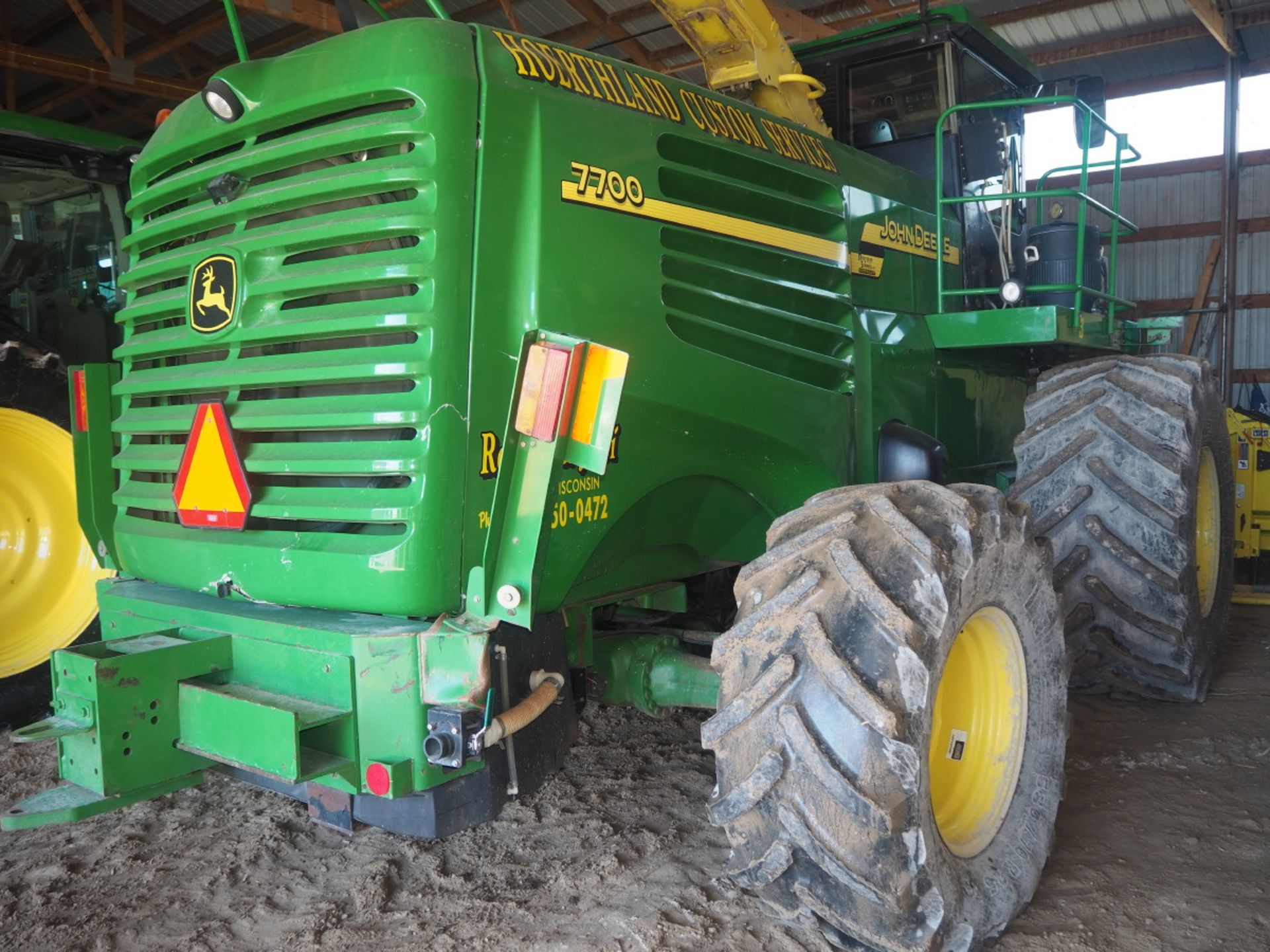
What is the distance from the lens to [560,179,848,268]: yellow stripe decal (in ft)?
8.17

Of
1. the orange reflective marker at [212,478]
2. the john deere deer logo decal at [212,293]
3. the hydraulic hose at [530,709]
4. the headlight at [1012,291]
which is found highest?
the headlight at [1012,291]

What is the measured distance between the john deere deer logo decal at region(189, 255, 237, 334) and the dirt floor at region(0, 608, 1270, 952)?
1538 mm

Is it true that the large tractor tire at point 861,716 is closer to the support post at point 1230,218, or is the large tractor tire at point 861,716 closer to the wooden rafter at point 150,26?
the support post at point 1230,218

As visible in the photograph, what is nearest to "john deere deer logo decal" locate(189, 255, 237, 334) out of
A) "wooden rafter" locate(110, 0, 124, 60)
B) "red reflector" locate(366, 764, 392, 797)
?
"red reflector" locate(366, 764, 392, 797)

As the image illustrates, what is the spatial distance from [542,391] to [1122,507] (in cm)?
250

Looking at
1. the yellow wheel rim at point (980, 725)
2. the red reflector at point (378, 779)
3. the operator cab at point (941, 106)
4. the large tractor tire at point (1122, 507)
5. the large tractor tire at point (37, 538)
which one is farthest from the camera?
the large tractor tire at point (37, 538)

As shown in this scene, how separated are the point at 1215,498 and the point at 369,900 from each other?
407 centimetres

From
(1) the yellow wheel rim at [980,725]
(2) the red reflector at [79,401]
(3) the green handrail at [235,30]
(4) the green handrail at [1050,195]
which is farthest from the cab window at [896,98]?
(2) the red reflector at [79,401]

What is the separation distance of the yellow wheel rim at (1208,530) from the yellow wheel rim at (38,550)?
15.7 feet

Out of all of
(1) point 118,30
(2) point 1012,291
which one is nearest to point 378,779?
(2) point 1012,291

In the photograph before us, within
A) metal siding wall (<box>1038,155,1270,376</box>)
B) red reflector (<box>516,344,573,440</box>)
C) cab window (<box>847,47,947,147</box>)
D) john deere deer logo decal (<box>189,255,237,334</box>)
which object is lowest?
red reflector (<box>516,344,573,440</box>)

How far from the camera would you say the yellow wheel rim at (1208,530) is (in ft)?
15.4

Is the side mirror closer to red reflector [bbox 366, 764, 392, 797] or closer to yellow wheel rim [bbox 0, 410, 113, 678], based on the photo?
red reflector [bbox 366, 764, 392, 797]

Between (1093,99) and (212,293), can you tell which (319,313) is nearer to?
(212,293)
